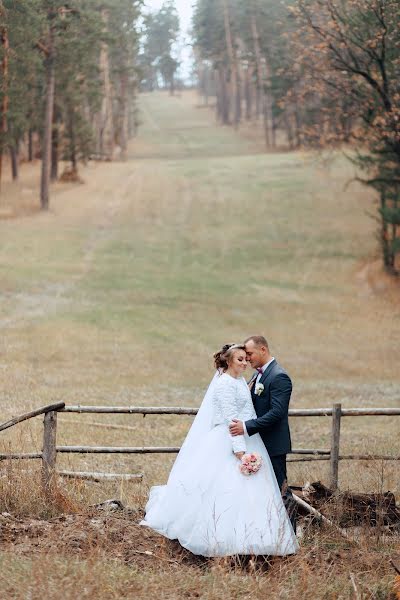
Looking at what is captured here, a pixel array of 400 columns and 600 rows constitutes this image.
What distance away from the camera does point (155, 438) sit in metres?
15.7

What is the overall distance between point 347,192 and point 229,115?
49483 millimetres

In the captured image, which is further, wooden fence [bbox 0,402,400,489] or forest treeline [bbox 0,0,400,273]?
forest treeline [bbox 0,0,400,273]

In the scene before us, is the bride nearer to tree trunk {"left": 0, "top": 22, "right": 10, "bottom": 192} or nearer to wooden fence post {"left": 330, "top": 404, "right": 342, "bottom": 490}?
wooden fence post {"left": 330, "top": 404, "right": 342, "bottom": 490}

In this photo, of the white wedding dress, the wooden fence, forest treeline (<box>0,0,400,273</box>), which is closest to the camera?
the white wedding dress

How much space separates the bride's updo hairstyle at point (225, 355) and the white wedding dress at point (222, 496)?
0.10 metres

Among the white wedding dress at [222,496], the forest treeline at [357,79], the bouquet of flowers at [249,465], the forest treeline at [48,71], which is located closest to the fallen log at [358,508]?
the white wedding dress at [222,496]

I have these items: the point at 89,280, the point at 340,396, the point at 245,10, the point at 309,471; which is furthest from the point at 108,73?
the point at 309,471

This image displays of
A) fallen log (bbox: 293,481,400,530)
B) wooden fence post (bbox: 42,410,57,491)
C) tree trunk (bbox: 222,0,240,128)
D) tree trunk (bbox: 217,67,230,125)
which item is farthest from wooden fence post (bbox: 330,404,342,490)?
tree trunk (bbox: 217,67,230,125)

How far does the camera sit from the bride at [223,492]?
696 centimetres

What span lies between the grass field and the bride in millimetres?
1644

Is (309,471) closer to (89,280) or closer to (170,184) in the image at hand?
(89,280)

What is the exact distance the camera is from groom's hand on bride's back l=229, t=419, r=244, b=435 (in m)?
7.23

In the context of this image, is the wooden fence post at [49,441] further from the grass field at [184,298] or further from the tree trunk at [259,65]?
the tree trunk at [259,65]

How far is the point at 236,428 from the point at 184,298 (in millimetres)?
24313
